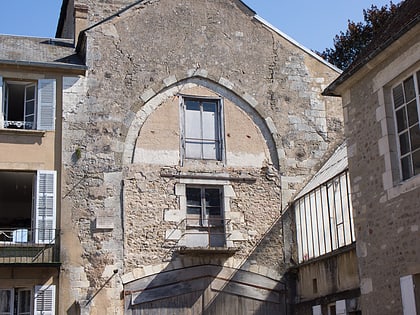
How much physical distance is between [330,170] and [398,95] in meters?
4.44

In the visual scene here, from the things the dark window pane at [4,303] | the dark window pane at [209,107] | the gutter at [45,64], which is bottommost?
the dark window pane at [4,303]

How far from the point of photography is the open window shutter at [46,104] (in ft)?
43.0

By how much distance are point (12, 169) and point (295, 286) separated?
591 centimetres

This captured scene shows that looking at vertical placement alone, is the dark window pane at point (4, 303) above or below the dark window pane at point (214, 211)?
below

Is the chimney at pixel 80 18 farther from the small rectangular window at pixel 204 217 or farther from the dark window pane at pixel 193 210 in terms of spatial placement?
the dark window pane at pixel 193 210

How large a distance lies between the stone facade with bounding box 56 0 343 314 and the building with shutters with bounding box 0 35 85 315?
0.25 metres

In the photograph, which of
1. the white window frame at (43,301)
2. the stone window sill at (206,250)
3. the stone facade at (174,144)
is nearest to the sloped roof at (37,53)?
the stone facade at (174,144)

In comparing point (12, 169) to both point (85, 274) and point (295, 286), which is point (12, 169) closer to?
point (85, 274)

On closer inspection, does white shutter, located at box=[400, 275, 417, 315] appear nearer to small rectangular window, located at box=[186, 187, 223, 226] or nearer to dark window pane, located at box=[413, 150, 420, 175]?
dark window pane, located at box=[413, 150, 420, 175]

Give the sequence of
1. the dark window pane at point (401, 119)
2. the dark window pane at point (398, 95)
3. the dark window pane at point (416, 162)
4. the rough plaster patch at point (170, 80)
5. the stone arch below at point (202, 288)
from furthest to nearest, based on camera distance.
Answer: the rough plaster patch at point (170, 80)
the stone arch below at point (202, 288)
the dark window pane at point (398, 95)
the dark window pane at point (401, 119)
the dark window pane at point (416, 162)

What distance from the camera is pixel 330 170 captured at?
13.6m

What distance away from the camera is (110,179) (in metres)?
13.2

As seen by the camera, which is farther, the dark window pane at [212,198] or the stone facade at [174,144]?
the dark window pane at [212,198]

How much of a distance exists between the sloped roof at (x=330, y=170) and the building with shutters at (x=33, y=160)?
16.1ft
